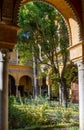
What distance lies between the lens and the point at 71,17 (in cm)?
803

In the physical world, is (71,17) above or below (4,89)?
above

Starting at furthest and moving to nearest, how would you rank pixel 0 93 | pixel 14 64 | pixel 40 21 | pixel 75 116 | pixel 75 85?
pixel 14 64 < pixel 75 85 < pixel 40 21 < pixel 75 116 < pixel 0 93

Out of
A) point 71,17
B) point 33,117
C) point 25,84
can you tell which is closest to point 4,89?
point 71,17

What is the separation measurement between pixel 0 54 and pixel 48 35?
11.1m

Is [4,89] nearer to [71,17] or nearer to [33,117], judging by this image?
[71,17]

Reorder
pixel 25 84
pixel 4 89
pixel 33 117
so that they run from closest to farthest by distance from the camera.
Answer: pixel 4 89, pixel 33 117, pixel 25 84

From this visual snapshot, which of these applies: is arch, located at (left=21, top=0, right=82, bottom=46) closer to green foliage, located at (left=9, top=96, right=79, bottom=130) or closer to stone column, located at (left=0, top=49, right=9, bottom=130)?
stone column, located at (left=0, top=49, right=9, bottom=130)

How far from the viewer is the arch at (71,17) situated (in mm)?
7652

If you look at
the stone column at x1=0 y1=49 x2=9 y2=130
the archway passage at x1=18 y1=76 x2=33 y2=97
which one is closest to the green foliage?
the stone column at x1=0 y1=49 x2=9 y2=130

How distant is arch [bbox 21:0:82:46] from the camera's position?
7.65 metres

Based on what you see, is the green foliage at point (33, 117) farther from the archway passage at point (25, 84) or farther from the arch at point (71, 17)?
the archway passage at point (25, 84)

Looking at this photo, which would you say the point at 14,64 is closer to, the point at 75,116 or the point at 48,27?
the point at 48,27

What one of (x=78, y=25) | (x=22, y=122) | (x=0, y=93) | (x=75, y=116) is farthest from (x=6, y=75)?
(x=75, y=116)

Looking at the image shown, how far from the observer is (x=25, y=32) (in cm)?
1719
